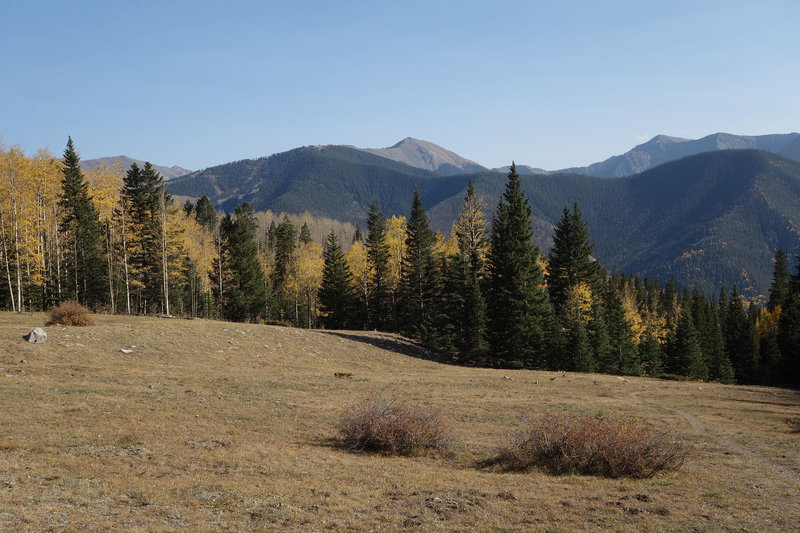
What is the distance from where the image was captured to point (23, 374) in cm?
2133

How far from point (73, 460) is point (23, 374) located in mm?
13040

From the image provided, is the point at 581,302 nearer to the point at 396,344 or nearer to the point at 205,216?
the point at 396,344

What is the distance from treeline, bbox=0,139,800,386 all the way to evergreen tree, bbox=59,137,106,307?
0.15 metres

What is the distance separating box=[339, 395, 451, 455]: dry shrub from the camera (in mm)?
15547

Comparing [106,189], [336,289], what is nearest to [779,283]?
[336,289]

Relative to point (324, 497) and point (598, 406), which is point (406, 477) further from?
point (598, 406)

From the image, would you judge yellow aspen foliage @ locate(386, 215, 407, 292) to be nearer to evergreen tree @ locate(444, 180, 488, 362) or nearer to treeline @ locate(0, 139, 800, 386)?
treeline @ locate(0, 139, 800, 386)

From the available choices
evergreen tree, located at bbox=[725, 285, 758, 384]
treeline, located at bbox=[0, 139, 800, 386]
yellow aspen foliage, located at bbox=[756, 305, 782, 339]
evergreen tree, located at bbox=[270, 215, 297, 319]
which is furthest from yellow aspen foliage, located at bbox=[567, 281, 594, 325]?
yellow aspen foliage, located at bbox=[756, 305, 782, 339]

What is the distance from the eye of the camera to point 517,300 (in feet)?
155

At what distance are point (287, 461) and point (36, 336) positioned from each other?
1992 cm

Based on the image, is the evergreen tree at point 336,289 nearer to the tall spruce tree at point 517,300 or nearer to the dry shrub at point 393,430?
the tall spruce tree at point 517,300

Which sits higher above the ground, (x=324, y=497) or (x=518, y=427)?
(x=324, y=497)

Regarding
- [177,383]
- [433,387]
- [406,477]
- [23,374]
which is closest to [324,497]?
[406,477]

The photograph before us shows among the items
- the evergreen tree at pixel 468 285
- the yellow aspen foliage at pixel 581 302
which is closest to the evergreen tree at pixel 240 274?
the evergreen tree at pixel 468 285
